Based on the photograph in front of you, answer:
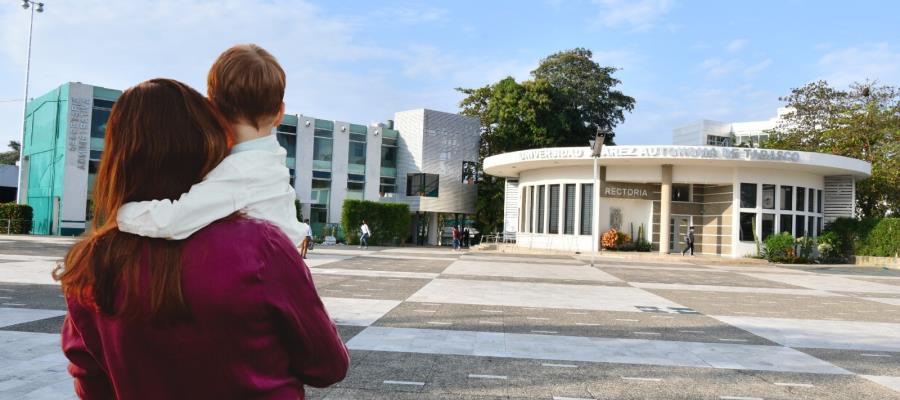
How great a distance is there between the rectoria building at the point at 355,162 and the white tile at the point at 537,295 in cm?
2298

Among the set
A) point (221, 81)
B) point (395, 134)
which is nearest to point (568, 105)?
point (395, 134)

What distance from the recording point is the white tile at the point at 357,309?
7992 millimetres

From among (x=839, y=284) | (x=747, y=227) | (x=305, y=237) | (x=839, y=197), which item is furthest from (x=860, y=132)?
(x=305, y=237)

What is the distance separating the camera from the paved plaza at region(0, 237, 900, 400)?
5047 millimetres

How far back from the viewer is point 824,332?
859 centimetres

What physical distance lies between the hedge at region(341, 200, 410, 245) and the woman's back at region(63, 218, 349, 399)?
3243 cm

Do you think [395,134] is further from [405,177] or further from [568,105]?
[568,105]

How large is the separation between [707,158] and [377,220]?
16513mm

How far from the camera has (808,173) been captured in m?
31.8

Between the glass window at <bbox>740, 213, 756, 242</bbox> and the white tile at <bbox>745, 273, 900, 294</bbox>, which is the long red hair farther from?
the glass window at <bbox>740, 213, 756, 242</bbox>

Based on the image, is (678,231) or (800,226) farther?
(678,231)

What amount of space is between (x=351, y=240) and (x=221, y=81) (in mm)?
32752

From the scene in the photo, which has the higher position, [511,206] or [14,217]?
[511,206]

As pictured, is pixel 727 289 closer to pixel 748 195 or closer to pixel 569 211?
pixel 748 195
